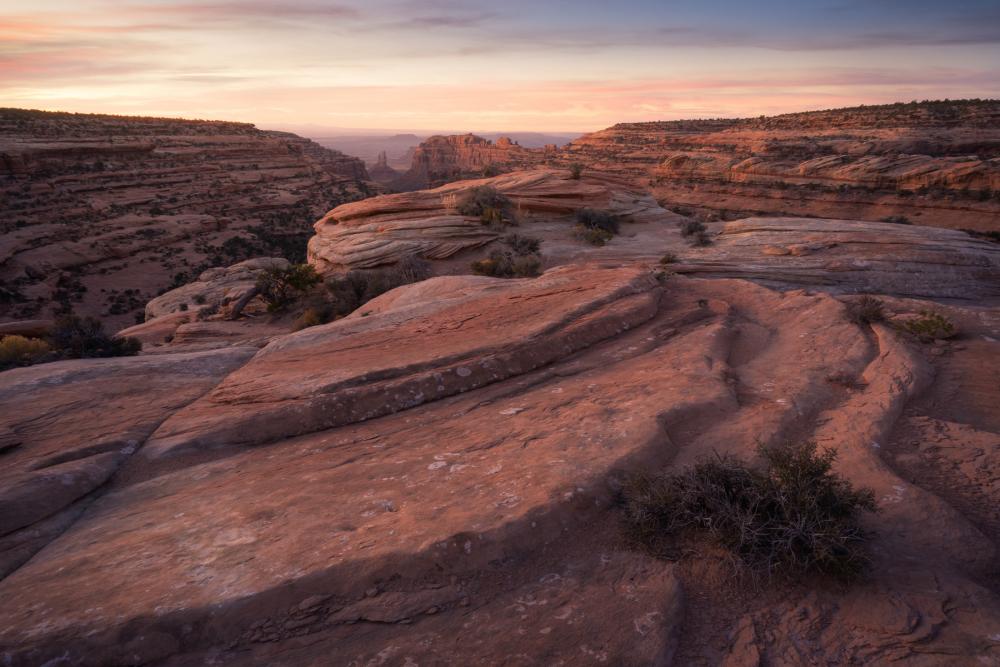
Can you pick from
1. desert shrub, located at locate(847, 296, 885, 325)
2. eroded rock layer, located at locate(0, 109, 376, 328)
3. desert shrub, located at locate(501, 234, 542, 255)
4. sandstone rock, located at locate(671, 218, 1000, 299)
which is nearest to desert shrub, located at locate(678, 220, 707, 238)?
sandstone rock, located at locate(671, 218, 1000, 299)

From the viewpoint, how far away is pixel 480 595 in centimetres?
344

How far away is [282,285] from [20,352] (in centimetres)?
710

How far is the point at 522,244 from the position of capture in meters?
17.6

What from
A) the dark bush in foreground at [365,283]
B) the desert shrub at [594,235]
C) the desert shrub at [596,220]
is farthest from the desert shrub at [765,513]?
the desert shrub at [596,220]

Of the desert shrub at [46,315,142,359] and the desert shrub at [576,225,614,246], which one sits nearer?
the desert shrub at [46,315,142,359]

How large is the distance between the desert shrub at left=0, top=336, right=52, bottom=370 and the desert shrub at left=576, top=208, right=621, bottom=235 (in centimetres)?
1645

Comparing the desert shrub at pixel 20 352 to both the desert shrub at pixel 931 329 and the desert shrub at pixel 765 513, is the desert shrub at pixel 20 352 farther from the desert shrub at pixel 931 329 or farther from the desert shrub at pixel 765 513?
the desert shrub at pixel 931 329

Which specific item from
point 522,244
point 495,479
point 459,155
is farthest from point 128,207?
point 459,155

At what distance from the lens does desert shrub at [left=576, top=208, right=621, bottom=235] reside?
793 inches

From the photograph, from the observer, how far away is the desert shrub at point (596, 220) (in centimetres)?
2014

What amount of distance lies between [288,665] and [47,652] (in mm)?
1508

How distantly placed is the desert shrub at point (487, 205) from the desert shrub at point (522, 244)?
4.90 ft

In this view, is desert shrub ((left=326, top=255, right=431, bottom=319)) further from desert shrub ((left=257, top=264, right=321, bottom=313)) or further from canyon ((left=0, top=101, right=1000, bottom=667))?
canyon ((left=0, top=101, right=1000, bottom=667))

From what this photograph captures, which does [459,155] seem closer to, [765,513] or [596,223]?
[596,223]
